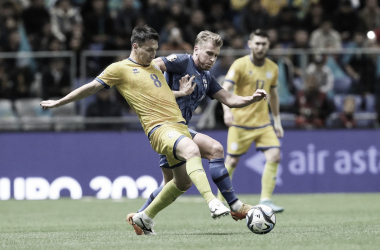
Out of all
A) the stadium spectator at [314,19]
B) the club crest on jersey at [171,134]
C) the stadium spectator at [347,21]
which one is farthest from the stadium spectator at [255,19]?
the club crest on jersey at [171,134]

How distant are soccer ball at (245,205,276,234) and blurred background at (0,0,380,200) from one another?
23.3 feet

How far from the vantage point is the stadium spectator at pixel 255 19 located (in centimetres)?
1616

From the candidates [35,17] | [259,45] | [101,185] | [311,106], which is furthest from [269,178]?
[35,17]

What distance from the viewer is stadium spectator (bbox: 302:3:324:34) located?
1625cm

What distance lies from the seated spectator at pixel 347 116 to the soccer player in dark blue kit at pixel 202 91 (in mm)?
7080

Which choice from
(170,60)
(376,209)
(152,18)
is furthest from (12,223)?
(152,18)

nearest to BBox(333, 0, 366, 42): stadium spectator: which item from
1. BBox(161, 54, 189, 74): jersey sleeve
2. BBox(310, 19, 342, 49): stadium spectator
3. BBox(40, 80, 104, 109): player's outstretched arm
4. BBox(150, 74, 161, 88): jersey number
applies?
BBox(310, 19, 342, 49): stadium spectator

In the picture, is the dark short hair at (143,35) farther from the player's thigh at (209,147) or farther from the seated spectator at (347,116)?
the seated spectator at (347,116)

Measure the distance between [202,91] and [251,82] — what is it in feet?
9.55

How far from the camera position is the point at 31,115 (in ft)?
44.9

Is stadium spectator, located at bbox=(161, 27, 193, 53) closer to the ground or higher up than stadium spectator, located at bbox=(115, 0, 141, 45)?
closer to the ground

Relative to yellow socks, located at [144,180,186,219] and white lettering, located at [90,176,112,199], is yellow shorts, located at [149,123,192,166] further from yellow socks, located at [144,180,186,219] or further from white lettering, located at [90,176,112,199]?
white lettering, located at [90,176,112,199]

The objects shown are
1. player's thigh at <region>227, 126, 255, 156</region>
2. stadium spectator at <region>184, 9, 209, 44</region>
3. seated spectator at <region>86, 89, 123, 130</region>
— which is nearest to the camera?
player's thigh at <region>227, 126, 255, 156</region>

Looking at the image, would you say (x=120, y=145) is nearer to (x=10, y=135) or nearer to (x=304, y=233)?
(x=10, y=135)
